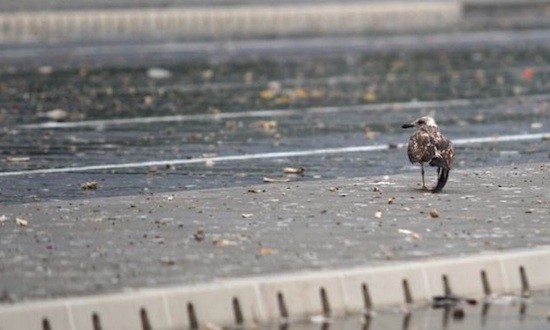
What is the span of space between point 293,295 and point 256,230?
213 centimetres

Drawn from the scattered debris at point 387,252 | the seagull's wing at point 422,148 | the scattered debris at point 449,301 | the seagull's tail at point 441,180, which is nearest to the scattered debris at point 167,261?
the scattered debris at point 387,252

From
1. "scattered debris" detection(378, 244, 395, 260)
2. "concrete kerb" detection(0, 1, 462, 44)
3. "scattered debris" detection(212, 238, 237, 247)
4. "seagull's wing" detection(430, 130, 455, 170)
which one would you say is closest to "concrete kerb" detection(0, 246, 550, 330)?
"scattered debris" detection(378, 244, 395, 260)

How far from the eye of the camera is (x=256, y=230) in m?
11.5

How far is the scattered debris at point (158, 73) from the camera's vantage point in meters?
27.7

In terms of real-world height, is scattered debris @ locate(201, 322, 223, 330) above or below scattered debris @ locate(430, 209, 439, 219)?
above

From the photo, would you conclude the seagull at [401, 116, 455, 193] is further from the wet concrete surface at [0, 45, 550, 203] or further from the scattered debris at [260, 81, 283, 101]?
the scattered debris at [260, 81, 283, 101]

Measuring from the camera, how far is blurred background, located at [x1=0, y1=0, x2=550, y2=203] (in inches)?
661

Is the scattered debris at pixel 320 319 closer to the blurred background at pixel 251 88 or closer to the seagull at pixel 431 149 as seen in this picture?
the seagull at pixel 431 149

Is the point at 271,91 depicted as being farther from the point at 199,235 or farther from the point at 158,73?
the point at 199,235

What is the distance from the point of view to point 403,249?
10641 mm

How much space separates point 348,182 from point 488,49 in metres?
20.4

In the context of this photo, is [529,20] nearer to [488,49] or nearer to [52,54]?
[488,49]

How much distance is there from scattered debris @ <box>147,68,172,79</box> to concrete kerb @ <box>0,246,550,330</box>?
17.5m

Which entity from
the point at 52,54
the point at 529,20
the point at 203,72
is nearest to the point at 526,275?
the point at 203,72
